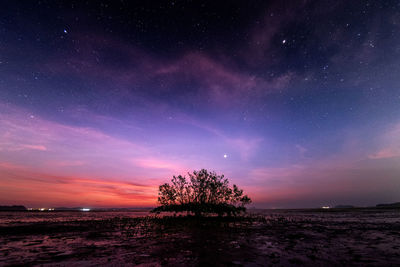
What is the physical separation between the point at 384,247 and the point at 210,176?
38287 mm

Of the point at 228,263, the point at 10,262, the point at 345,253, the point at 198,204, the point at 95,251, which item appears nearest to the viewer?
the point at 228,263

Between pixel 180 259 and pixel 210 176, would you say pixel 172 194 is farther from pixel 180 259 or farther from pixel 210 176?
pixel 180 259

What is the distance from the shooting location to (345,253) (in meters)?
11.5

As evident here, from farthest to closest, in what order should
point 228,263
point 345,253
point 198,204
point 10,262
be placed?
point 198,204
point 345,253
point 10,262
point 228,263

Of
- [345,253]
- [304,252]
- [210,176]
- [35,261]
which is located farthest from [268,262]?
[210,176]

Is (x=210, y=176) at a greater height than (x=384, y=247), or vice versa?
(x=210, y=176)

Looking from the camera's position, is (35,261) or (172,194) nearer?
(35,261)

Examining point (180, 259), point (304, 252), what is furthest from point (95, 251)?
point (304, 252)

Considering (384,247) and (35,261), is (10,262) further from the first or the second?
(384,247)

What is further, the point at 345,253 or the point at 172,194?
the point at 172,194

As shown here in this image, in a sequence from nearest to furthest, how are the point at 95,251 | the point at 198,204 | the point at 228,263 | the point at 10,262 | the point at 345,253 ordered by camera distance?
1. the point at 228,263
2. the point at 10,262
3. the point at 345,253
4. the point at 95,251
5. the point at 198,204

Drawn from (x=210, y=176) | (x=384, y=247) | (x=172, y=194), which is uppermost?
(x=210, y=176)

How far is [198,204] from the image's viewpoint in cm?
4950

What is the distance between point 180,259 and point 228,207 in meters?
42.7
